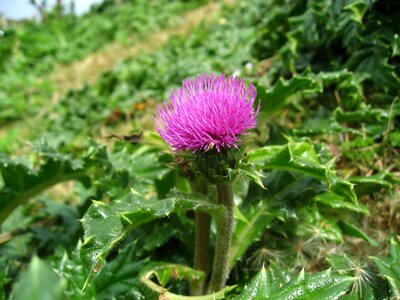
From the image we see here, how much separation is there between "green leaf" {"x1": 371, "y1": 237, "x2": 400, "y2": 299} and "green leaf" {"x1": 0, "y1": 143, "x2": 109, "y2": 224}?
173 centimetres

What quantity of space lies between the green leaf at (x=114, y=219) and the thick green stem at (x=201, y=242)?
0.33 meters

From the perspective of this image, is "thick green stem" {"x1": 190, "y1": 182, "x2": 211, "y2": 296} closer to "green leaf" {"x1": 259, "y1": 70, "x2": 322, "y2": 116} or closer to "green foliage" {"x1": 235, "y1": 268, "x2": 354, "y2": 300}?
"green foliage" {"x1": 235, "y1": 268, "x2": 354, "y2": 300}

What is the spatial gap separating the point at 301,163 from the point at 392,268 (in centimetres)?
65

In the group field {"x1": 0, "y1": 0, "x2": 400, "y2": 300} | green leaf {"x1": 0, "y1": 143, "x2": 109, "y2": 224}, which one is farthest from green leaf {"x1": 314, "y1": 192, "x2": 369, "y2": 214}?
green leaf {"x1": 0, "y1": 143, "x2": 109, "y2": 224}

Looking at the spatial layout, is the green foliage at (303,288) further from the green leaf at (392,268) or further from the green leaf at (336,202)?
the green leaf at (336,202)

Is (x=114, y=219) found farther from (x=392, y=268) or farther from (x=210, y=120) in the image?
(x=392, y=268)

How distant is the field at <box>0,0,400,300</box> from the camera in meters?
1.83

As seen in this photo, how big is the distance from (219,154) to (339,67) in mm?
2059

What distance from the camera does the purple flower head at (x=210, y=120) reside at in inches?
71.3

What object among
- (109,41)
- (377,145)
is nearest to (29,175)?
(377,145)

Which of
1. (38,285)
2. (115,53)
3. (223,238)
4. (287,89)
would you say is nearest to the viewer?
(38,285)

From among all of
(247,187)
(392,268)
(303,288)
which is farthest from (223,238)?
(392,268)

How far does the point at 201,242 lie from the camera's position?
2.30m

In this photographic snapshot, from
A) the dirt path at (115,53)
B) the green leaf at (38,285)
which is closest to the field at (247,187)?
the green leaf at (38,285)
